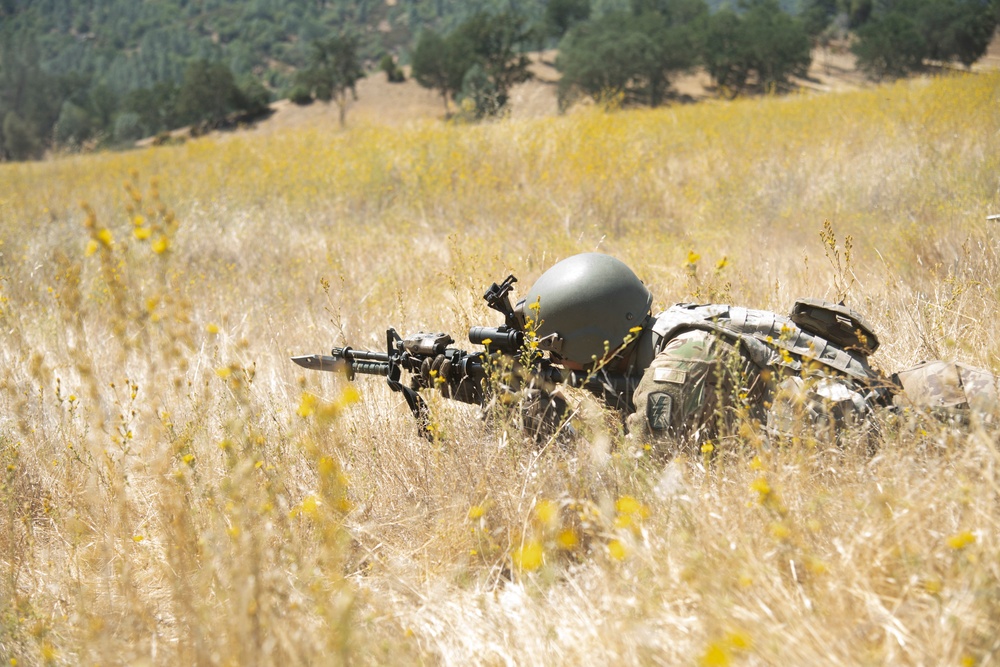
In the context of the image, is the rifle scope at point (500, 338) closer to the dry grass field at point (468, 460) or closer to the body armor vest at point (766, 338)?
the dry grass field at point (468, 460)

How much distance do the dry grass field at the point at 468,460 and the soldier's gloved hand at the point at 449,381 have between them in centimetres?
14

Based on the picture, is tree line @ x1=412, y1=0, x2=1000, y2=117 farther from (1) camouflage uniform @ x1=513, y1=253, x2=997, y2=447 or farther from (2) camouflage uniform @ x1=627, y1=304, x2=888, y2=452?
(2) camouflage uniform @ x1=627, y1=304, x2=888, y2=452

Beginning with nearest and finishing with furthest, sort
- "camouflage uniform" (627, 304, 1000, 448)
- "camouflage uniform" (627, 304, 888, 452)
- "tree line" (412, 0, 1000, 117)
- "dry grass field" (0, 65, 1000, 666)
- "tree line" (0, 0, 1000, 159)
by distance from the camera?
"dry grass field" (0, 65, 1000, 666) < "camouflage uniform" (627, 304, 1000, 448) < "camouflage uniform" (627, 304, 888, 452) < "tree line" (412, 0, 1000, 117) < "tree line" (0, 0, 1000, 159)

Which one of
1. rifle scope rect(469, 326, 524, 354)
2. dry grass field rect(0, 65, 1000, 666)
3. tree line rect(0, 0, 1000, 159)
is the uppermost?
tree line rect(0, 0, 1000, 159)

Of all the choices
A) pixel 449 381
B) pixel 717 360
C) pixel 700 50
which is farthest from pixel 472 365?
pixel 700 50

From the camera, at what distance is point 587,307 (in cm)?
310

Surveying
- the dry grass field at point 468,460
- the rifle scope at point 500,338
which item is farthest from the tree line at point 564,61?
the rifle scope at point 500,338

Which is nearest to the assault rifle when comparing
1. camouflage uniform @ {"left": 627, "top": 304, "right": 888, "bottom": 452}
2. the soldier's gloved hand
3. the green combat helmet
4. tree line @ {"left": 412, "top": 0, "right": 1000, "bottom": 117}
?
the soldier's gloved hand

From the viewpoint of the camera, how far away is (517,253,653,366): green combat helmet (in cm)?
311

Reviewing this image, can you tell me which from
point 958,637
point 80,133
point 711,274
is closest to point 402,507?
point 958,637

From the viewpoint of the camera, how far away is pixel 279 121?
2069 inches

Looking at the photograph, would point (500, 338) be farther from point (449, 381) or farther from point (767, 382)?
point (767, 382)

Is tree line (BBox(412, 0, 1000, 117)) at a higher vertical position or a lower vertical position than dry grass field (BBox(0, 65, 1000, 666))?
higher

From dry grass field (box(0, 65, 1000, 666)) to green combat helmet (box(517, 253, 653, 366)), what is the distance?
360mm
